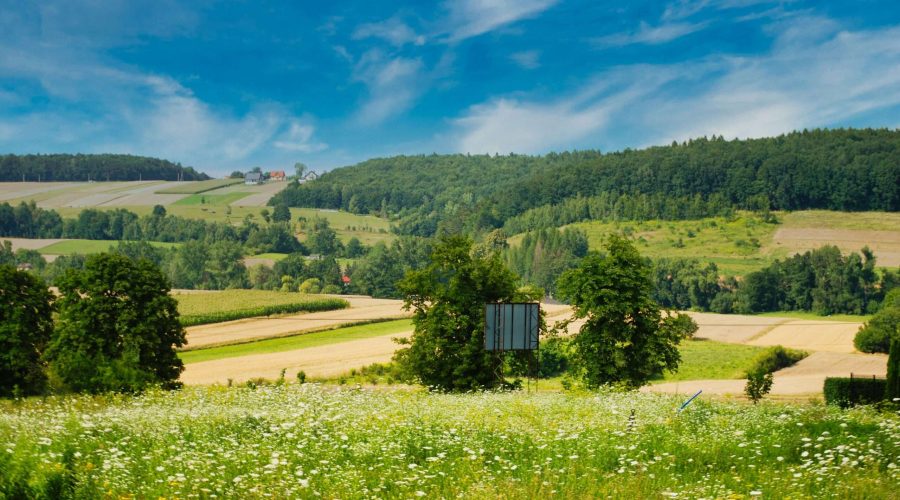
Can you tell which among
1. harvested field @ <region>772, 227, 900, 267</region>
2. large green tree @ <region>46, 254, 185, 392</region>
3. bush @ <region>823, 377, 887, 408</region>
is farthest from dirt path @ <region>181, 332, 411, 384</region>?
harvested field @ <region>772, 227, 900, 267</region>

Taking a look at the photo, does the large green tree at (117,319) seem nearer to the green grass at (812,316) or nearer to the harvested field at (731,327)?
the harvested field at (731,327)

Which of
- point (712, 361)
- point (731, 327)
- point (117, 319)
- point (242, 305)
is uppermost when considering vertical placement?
point (117, 319)

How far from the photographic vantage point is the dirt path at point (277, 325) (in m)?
84.8

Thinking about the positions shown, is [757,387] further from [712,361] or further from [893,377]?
[712,361]

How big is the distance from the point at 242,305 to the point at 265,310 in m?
4.04

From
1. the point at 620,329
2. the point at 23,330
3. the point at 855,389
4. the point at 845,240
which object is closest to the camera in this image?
the point at 855,389

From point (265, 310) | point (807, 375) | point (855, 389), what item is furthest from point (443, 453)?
point (265, 310)

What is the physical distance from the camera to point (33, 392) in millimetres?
47250

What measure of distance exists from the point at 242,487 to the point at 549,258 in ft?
614

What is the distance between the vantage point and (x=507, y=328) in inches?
1564

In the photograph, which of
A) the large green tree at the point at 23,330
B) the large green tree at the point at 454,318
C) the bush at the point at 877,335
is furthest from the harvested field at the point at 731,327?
the large green tree at the point at 23,330

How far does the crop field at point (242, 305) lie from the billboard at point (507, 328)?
61.5 m

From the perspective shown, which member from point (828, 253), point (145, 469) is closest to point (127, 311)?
point (145, 469)

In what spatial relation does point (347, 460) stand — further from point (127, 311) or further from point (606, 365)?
point (127, 311)
